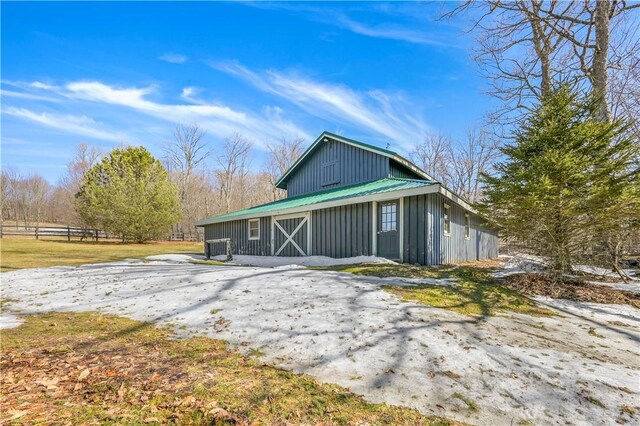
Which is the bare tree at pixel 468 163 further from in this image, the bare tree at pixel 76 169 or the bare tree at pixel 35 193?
the bare tree at pixel 35 193

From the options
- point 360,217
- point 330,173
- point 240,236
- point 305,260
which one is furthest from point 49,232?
point 360,217

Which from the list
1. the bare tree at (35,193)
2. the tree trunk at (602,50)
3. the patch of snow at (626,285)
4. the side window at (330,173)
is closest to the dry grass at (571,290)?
the patch of snow at (626,285)

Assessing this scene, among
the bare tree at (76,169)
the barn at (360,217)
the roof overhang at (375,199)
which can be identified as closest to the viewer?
the roof overhang at (375,199)

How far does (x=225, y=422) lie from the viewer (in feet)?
6.28

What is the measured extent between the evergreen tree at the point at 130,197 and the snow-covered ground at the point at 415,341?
23161mm

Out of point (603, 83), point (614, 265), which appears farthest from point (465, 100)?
point (614, 265)

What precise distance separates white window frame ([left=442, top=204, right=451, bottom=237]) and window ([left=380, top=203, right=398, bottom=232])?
1.90 m

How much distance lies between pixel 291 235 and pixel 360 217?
12.1 feet

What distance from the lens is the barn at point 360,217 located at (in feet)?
31.9

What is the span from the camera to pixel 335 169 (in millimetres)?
15258

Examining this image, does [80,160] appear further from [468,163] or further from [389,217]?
[468,163]

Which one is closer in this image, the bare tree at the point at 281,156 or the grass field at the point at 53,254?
the grass field at the point at 53,254

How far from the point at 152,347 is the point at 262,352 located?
1268 millimetres

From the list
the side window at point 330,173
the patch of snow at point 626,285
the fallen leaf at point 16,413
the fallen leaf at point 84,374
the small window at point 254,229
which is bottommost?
the patch of snow at point 626,285
